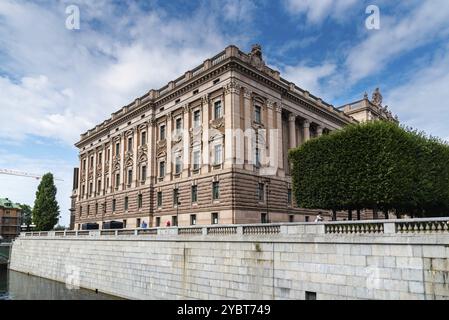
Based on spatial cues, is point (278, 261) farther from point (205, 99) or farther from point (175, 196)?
point (175, 196)

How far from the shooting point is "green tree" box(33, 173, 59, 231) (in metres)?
66.5

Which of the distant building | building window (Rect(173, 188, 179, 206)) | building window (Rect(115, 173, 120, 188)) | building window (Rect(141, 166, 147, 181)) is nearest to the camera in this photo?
building window (Rect(173, 188, 179, 206))

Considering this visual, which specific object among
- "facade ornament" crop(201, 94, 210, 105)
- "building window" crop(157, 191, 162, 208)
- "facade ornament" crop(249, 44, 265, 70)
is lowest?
"building window" crop(157, 191, 162, 208)

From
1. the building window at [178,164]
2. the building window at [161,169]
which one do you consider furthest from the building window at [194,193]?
the building window at [161,169]

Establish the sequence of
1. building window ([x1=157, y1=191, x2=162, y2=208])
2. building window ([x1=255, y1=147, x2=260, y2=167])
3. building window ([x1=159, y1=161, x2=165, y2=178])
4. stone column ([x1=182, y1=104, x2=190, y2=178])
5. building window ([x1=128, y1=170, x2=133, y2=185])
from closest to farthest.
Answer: building window ([x1=255, y1=147, x2=260, y2=167]), stone column ([x1=182, y1=104, x2=190, y2=178]), building window ([x1=157, y1=191, x2=162, y2=208]), building window ([x1=159, y1=161, x2=165, y2=178]), building window ([x1=128, y1=170, x2=133, y2=185])

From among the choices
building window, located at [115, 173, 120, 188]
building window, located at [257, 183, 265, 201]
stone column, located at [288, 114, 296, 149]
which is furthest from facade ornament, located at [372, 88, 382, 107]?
building window, located at [115, 173, 120, 188]

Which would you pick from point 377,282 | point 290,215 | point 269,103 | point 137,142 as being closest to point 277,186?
point 290,215

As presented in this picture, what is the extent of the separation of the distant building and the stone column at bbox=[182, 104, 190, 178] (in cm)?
8242

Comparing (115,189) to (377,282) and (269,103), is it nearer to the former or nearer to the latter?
(269,103)

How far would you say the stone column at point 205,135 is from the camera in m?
38.0

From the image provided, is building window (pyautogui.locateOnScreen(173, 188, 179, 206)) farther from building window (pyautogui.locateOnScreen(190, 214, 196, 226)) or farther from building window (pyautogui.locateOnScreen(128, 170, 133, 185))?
building window (pyautogui.locateOnScreen(128, 170, 133, 185))

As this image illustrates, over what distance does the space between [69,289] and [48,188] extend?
4026 centimetres

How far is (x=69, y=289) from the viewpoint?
3334 centimetres

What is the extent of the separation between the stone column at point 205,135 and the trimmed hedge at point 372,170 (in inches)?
437
